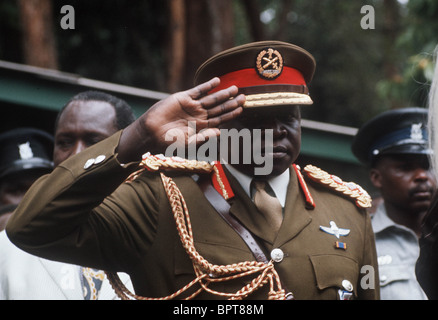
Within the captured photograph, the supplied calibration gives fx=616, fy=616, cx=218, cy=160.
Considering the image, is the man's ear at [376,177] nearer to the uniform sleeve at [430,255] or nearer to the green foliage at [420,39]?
the uniform sleeve at [430,255]

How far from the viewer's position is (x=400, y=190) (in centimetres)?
403

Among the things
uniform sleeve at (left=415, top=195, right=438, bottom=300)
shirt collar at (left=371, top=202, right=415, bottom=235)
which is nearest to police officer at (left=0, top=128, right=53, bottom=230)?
shirt collar at (left=371, top=202, right=415, bottom=235)

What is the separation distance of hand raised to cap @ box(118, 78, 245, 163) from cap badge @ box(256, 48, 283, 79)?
0.35 metres

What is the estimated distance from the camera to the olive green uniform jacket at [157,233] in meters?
2.13

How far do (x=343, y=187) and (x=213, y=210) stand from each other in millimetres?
673

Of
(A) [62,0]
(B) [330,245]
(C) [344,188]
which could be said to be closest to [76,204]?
(B) [330,245]

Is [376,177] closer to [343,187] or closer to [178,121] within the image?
[343,187]

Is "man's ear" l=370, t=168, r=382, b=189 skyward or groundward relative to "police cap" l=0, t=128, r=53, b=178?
groundward

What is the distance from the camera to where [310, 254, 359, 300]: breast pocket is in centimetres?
240

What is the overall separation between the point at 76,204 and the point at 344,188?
1.26 metres

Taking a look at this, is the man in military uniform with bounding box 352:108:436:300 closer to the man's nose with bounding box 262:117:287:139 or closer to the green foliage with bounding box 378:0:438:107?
the man's nose with bounding box 262:117:287:139

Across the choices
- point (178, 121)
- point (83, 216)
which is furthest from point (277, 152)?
point (83, 216)

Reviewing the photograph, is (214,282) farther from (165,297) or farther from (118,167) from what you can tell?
(118,167)

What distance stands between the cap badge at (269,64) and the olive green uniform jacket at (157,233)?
0.46 metres
